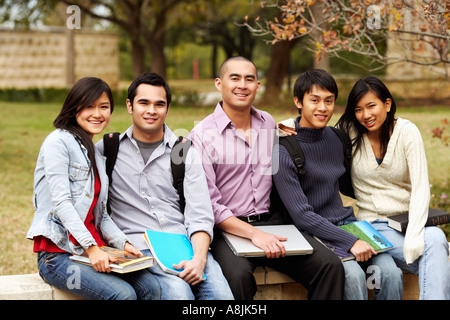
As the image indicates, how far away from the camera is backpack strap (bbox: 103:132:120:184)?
341 cm

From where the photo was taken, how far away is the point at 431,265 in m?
3.33

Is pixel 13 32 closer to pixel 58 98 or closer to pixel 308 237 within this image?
pixel 58 98

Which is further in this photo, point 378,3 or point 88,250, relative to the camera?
point 378,3

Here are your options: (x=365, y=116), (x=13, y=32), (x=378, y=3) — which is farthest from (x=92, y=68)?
(x=365, y=116)

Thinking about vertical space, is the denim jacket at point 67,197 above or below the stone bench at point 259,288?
above

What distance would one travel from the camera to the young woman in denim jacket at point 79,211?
2959 mm

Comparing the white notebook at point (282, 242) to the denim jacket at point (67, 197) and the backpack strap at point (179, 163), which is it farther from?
the denim jacket at point (67, 197)

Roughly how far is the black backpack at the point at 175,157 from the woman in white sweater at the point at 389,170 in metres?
1.18

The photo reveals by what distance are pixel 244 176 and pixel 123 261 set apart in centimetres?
105

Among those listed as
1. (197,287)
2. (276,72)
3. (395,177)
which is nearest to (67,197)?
(197,287)

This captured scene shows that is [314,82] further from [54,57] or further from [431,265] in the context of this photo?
[54,57]

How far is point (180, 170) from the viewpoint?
3.40 meters

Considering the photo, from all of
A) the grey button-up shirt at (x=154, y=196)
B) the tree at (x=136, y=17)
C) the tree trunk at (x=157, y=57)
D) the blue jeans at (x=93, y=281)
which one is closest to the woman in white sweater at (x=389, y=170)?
the grey button-up shirt at (x=154, y=196)
